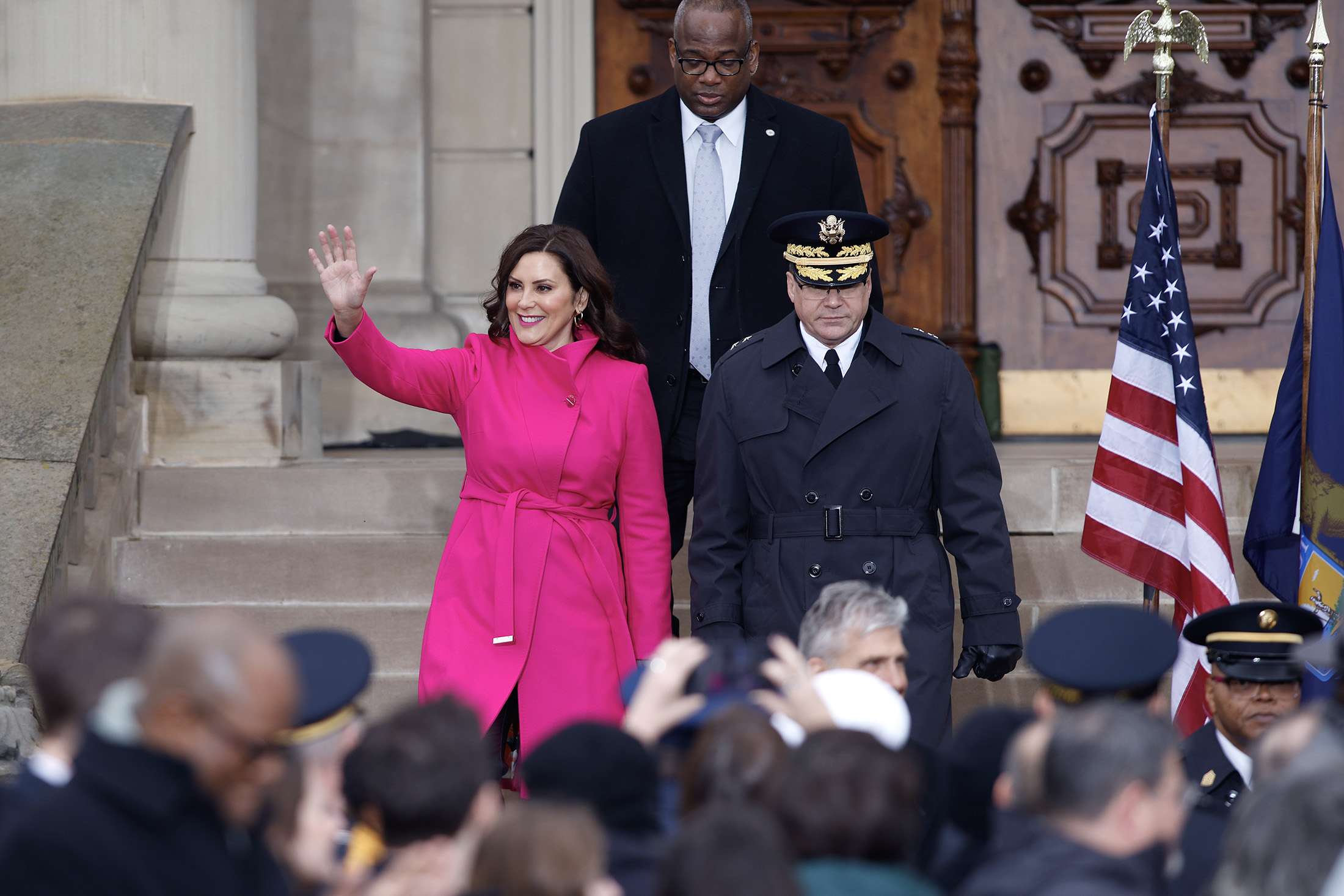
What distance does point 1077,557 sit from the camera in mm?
5387

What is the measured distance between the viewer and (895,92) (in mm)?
7477

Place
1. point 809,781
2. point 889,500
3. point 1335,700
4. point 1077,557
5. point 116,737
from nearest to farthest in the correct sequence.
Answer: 1. point 116,737
2. point 809,781
3. point 1335,700
4. point 889,500
5. point 1077,557

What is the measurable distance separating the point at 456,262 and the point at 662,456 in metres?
3.26

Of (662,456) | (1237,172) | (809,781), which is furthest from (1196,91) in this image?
(809,781)

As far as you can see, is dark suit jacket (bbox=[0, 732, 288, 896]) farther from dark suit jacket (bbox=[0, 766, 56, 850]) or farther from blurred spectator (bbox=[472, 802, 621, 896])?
blurred spectator (bbox=[472, 802, 621, 896])

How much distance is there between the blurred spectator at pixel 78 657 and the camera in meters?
2.12

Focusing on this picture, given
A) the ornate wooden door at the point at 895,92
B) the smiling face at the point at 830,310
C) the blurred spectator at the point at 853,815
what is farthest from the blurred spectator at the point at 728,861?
the ornate wooden door at the point at 895,92

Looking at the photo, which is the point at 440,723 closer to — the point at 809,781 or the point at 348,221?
the point at 809,781

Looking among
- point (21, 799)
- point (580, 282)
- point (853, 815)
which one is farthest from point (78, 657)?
point (580, 282)

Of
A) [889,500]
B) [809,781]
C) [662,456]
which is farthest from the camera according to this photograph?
[662,456]

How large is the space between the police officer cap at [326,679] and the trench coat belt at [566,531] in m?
1.36

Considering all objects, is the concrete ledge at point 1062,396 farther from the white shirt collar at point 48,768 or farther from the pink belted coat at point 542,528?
the white shirt collar at point 48,768

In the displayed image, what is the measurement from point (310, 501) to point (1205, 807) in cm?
347

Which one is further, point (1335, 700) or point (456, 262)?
point (456, 262)
